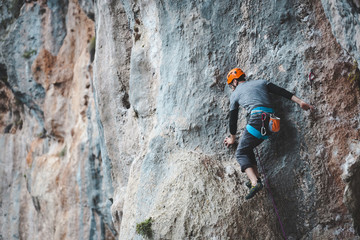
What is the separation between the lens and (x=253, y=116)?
5.34m

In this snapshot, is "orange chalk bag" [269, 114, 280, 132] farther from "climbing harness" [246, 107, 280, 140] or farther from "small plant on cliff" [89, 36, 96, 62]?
"small plant on cliff" [89, 36, 96, 62]

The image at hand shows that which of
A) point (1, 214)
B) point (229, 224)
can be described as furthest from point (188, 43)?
point (1, 214)

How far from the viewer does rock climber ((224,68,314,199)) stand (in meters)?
5.27

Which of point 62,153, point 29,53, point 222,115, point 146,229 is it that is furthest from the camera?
point 29,53

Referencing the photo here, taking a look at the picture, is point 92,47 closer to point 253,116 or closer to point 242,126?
point 242,126

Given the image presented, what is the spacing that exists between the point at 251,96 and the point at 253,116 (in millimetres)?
320

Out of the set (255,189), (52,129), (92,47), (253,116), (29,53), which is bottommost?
(255,189)

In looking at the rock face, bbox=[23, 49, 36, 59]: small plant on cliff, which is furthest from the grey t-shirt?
bbox=[23, 49, 36, 59]: small plant on cliff

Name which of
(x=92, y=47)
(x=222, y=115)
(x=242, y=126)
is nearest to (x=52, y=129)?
(x=92, y=47)

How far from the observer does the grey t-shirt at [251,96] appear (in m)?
5.41

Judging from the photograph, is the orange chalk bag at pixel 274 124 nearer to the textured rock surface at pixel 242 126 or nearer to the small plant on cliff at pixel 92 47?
the textured rock surface at pixel 242 126

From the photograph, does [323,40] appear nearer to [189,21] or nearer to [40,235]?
[189,21]

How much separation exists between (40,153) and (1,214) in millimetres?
4691

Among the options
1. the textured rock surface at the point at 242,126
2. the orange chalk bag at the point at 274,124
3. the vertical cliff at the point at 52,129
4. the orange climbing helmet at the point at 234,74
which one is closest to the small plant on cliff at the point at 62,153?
the vertical cliff at the point at 52,129
